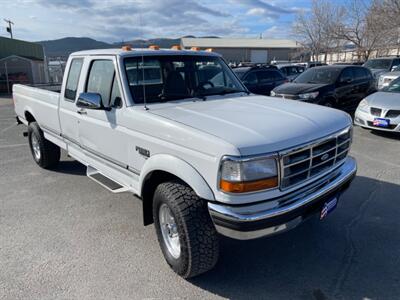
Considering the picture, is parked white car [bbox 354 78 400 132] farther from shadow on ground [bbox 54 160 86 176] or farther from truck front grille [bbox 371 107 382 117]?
shadow on ground [bbox 54 160 86 176]

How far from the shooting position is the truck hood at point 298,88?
9.49 metres

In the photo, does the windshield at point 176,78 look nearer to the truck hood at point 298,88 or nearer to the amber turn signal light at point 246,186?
the amber turn signal light at point 246,186

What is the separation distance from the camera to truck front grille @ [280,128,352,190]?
2.74 meters

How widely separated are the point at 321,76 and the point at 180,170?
29.2 feet

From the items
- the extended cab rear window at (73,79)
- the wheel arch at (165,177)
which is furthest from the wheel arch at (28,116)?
the wheel arch at (165,177)

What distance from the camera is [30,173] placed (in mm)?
6027

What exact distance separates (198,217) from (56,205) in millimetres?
2753

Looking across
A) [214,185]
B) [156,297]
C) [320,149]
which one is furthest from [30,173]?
[320,149]

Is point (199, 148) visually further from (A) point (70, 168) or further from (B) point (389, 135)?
(B) point (389, 135)

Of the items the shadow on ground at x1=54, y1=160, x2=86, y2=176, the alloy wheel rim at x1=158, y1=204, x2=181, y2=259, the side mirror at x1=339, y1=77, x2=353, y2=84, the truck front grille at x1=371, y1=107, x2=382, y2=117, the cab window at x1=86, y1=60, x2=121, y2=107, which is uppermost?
the cab window at x1=86, y1=60, x2=121, y2=107

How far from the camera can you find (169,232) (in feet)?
10.9

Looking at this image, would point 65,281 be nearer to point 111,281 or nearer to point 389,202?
point 111,281

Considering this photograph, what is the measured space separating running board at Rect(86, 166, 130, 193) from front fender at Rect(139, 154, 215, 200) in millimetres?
730

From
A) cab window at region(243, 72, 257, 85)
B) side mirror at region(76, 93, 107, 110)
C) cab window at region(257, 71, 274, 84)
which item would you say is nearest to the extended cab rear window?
side mirror at region(76, 93, 107, 110)
